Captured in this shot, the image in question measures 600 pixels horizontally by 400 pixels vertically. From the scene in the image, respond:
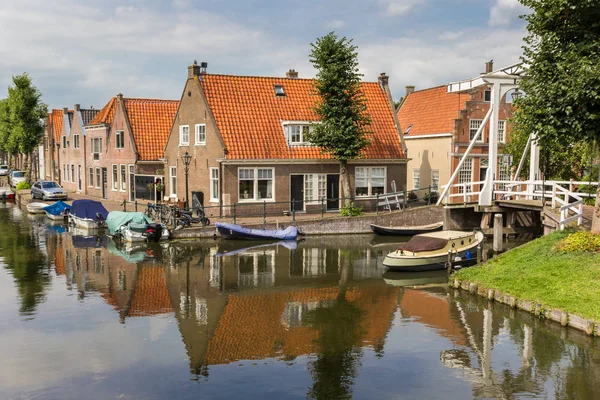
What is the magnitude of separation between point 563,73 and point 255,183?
1850 centimetres

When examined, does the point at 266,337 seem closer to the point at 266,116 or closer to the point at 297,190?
the point at 297,190

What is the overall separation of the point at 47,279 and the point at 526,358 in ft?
53.5

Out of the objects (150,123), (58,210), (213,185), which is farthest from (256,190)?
(58,210)

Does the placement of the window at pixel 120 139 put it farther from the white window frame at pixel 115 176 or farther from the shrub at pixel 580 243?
the shrub at pixel 580 243

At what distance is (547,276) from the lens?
17.4 m

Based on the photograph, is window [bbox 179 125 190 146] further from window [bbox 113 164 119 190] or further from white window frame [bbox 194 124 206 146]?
window [bbox 113 164 119 190]

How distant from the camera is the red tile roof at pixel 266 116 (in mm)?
33188

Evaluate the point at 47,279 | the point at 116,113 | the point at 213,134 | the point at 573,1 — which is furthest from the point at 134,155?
the point at 573,1

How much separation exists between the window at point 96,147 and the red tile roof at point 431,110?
2517cm

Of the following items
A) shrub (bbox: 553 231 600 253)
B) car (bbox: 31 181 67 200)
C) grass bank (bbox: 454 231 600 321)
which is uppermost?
car (bbox: 31 181 67 200)

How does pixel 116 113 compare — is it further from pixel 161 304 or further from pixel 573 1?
pixel 573 1

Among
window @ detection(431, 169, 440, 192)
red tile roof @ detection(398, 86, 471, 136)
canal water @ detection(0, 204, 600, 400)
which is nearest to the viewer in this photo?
canal water @ detection(0, 204, 600, 400)

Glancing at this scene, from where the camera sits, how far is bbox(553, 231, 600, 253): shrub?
1816 cm

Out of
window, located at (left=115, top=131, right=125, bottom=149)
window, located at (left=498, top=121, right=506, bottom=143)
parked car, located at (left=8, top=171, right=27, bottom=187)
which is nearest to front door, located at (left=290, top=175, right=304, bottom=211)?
window, located at (left=498, top=121, right=506, bottom=143)
